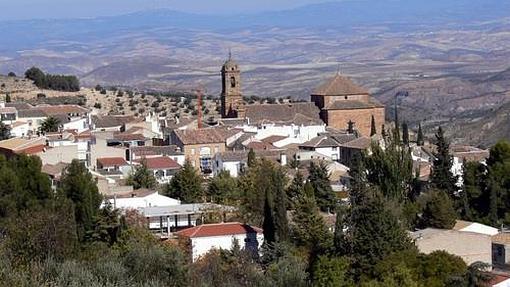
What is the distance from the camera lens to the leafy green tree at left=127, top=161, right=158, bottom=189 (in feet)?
125

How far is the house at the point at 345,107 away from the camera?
2188 inches

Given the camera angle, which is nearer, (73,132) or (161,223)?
(161,223)

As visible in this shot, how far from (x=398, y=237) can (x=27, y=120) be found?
29782 mm

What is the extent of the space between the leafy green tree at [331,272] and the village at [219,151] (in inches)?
125

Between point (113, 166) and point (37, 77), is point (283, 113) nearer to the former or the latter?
point (113, 166)

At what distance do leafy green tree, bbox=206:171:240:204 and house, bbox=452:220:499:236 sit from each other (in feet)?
23.5

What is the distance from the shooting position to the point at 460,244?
28.8 m

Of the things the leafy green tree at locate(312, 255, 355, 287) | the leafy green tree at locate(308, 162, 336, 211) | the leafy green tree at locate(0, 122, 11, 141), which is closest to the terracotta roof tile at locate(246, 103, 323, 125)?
the leafy green tree at locate(0, 122, 11, 141)

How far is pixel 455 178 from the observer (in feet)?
120

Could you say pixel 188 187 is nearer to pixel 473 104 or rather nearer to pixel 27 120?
pixel 27 120

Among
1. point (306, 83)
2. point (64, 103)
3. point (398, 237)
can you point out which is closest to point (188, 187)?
point (398, 237)

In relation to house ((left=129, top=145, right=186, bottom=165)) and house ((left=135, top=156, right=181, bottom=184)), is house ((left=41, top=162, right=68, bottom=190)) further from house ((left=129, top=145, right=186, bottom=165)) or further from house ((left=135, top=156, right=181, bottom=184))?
house ((left=129, top=145, right=186, bottom=165))

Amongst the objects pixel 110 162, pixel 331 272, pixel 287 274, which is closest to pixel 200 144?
pixel 110 162

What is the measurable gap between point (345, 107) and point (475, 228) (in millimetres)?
24663
